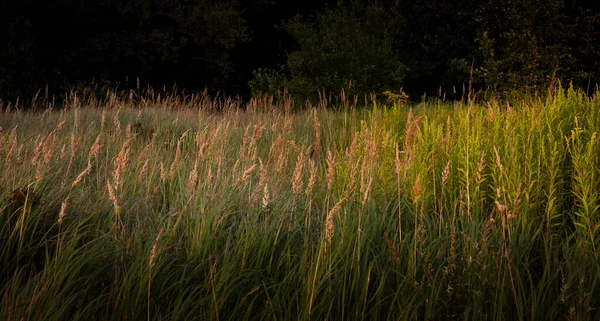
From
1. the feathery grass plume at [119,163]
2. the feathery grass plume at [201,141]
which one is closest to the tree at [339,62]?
the feathery grass plume at [201,141]

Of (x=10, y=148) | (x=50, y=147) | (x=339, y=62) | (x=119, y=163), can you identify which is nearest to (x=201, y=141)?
(x=119, y=163)

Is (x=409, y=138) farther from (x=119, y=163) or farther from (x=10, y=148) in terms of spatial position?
(x=10, y=148)

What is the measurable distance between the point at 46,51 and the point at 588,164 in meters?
15.3

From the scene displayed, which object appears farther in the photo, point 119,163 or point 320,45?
point 320,45

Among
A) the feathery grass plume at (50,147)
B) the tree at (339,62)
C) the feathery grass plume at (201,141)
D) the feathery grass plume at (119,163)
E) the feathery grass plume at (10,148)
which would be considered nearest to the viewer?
the feathery grass plume at (119,163)

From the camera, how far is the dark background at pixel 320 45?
14.1m

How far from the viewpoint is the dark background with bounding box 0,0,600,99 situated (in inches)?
557

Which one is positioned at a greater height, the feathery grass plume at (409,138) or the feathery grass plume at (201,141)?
the feathery grass plume at (409,138)

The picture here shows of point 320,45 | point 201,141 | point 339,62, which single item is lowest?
point 201,141

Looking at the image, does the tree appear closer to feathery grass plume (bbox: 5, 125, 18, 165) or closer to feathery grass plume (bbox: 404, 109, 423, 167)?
feathery grass plume (bbox: 404, 109, 423, 167)

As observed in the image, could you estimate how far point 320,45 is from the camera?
14.3m

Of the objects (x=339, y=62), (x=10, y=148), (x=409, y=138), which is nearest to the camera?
(x=409, y=138)

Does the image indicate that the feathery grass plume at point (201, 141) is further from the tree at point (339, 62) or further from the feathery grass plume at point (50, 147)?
the tree at point (339, 62)

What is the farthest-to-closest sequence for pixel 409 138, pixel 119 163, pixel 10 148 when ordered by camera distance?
pixel 10 148
pixel 409 138
pixel 119 163
